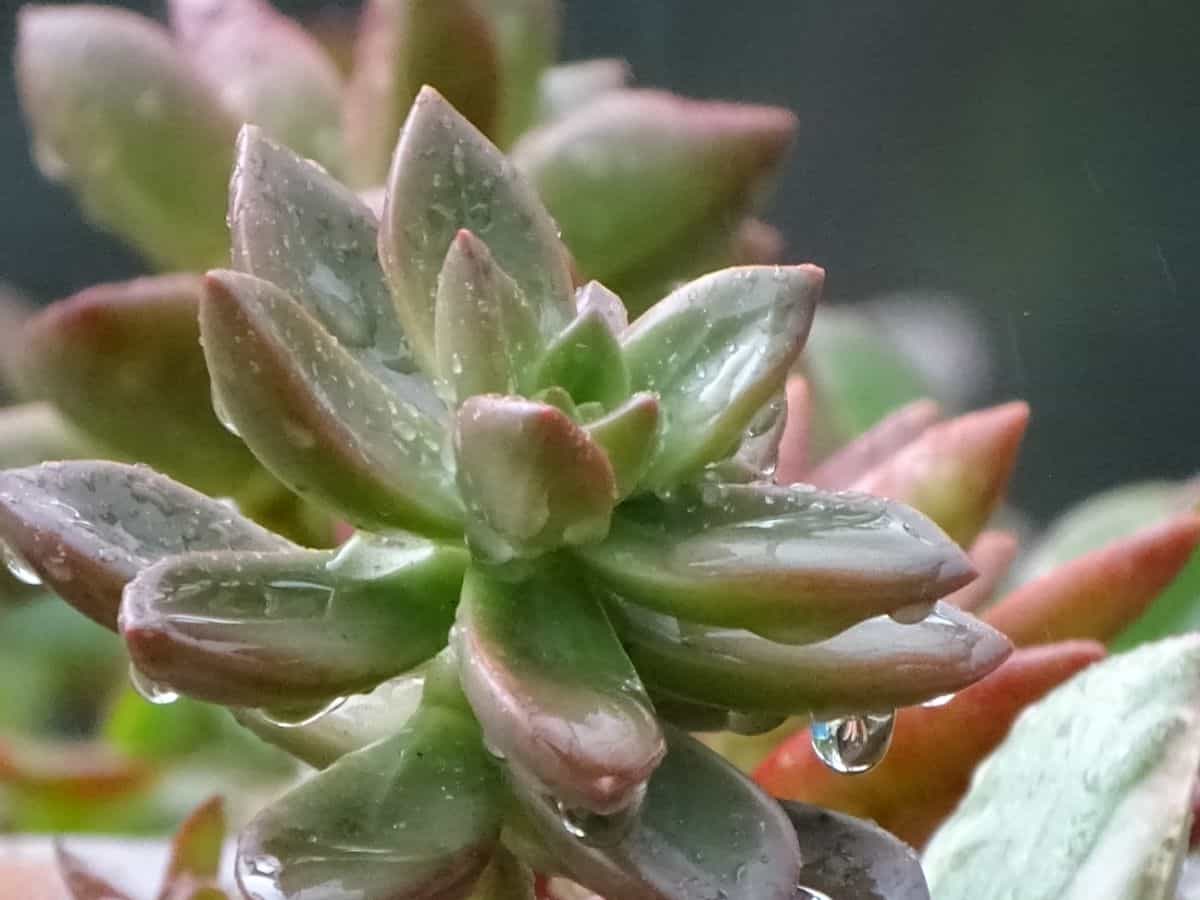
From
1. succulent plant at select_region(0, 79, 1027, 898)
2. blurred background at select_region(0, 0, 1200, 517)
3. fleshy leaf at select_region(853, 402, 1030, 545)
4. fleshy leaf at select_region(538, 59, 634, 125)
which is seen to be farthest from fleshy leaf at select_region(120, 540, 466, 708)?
blurred background at select_region(0, 0, 1200, 517)

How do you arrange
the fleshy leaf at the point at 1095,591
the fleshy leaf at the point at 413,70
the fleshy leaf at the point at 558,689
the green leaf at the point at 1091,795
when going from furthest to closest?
the fleshy leaf at the point at 413,70
the fleshy leaf at the point at 1095,591
the green leaf at the point at 1091,795
the fleshy leaf at the point at 558,689

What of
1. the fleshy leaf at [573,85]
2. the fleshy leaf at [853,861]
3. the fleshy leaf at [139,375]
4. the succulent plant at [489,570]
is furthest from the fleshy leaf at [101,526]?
the fleshy leaf at [573,85]

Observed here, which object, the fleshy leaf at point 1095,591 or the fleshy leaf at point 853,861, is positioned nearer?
the fleshy leaf at point 853,861

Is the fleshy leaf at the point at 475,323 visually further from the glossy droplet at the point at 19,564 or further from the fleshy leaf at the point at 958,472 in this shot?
the fleshy leaf at the point at 958,472

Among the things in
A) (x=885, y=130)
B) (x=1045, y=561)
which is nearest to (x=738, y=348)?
(x=1045, y=561)

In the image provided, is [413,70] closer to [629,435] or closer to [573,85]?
[573,85]

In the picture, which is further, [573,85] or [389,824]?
[573,85]

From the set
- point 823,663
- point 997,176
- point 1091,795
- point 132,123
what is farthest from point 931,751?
point 997,176
